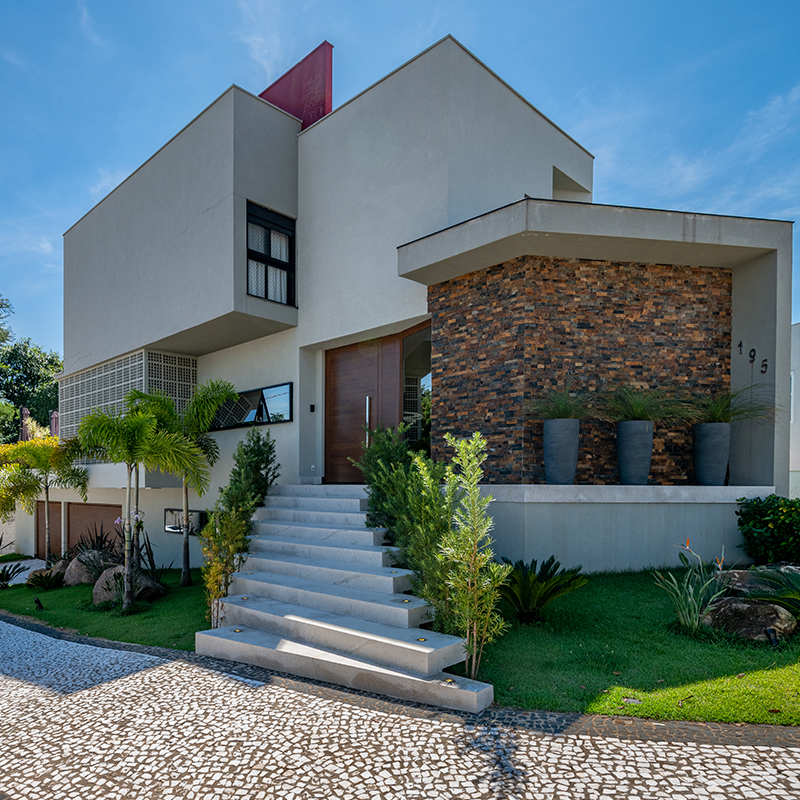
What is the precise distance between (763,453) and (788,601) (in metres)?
3.12

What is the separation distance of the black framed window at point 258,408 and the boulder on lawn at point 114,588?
370cm

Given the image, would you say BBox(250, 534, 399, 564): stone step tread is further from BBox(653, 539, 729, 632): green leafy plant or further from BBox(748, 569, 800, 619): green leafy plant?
BBox(748, 569, 800, 619): green leafy plant

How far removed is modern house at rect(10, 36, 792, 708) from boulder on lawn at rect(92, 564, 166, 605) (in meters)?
2.67

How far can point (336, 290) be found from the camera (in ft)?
33.7

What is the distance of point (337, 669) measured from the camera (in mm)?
4469

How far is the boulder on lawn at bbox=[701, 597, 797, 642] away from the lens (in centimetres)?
479

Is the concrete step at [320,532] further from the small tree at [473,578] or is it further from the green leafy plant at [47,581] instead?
the green leafy plant at [47,581]

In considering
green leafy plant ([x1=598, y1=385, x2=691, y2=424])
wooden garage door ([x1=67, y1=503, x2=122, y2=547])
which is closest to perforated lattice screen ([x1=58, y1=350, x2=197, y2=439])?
wooden garage door ([x1=67, y1=503, x2=122, y2=547])

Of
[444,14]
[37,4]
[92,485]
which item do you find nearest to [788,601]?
[444,14]

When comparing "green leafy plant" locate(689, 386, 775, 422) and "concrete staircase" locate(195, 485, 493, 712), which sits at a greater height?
"green leafy plant" locate(689, 386, 775, 422)

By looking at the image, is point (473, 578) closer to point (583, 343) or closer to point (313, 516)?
point (313, 516)

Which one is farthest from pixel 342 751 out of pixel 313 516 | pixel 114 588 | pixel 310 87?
pixel 310 87

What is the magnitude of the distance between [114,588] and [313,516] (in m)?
3.79

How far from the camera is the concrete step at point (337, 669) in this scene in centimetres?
392
